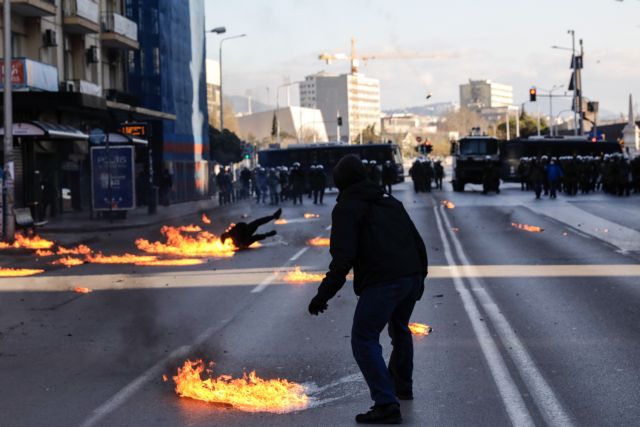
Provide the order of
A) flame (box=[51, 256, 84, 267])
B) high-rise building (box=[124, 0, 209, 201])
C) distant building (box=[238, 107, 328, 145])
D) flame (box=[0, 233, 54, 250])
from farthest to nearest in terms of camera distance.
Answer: distant building (box=[238, 107, 328, 145]), high-rise building (box=[124, 0, 209, 201]), flame (box=[0, 233, 54, 250]), flame (box=[51, 256, 84, 267])

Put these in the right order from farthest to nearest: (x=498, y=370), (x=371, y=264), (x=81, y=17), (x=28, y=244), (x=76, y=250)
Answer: (x=81, y=17) < (x=28, y=244) < (x=76, y=250) < (x=498, y=370) < (x=371, y=264)

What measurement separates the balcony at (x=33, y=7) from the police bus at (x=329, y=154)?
1285 inches

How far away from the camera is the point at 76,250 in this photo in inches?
867

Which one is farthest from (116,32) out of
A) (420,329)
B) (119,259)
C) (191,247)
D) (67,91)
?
(420,329)

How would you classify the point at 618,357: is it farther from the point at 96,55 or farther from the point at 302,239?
the point at 96,55

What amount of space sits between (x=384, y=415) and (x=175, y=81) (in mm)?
49511

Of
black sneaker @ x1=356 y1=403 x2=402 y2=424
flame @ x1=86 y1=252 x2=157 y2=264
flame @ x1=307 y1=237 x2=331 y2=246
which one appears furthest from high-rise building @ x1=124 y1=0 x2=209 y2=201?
black sneaker @ x1=356 y1=403 x2=402 y2=424

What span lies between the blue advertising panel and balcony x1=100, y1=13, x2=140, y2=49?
42.1 feet

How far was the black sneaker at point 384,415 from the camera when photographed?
6387 mm

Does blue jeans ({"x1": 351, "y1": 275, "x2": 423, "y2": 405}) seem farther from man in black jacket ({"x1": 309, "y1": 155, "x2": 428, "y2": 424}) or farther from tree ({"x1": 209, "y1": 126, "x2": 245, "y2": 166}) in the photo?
tree ({"x1": 209, "y1": 126, "x2": 245, "y2": 166})

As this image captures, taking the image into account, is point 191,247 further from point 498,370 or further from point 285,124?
point 285,124

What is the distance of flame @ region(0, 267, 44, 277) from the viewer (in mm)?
17016

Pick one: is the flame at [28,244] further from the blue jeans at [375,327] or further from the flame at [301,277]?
the blue jeans at [375,327]

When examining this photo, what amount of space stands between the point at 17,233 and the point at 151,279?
11.7 metres
